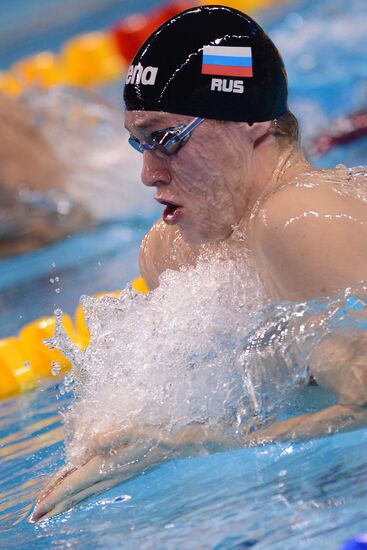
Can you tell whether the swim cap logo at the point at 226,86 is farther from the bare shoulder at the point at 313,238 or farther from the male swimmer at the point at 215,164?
the bare shoulder at the point at 313,238

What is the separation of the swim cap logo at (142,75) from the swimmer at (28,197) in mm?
3575

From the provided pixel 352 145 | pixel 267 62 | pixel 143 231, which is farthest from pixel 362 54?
pixel 267 62

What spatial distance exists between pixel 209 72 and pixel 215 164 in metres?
0.20

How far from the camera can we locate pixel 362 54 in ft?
Answer: 23.3

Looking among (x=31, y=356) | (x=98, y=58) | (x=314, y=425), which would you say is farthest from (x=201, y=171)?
(x=98, y=58)

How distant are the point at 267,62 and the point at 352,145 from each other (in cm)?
390

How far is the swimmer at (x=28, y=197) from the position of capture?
563cm

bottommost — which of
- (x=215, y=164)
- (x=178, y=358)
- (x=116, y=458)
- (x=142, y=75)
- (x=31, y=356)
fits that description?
(x=116, y=458)

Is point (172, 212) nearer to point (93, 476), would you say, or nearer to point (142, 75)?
point (142, 75)

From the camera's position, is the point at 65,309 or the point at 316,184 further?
the point at 65,309

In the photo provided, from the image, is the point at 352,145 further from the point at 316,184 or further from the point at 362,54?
the point at 316,184

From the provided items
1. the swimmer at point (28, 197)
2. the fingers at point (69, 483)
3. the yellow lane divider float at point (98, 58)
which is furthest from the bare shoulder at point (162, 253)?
the yellow lane divider float at point (98, 58)

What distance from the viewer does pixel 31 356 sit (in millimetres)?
3586

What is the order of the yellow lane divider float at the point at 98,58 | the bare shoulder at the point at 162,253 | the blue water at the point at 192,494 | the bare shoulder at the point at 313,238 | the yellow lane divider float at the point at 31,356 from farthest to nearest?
the yellow lane divider float at the point at 98,58
the yellow lane divider float at the point at 31,356
the bare shoulder at the point at 162,253
the bare shoulder at the point at 313,238
the blue water at the point at 192,494
